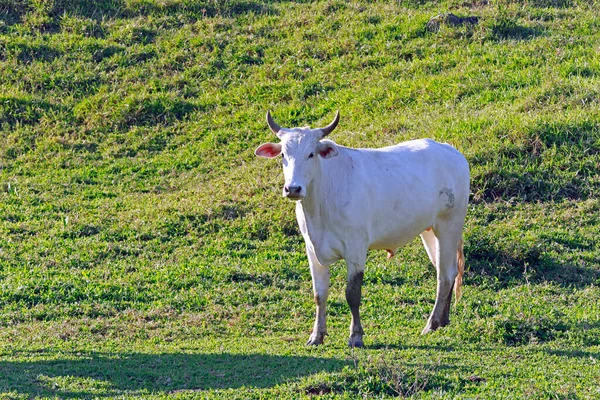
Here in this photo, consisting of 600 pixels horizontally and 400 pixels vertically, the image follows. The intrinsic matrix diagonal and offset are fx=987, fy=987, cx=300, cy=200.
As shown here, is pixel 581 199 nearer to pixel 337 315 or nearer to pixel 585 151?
pixel 585 151

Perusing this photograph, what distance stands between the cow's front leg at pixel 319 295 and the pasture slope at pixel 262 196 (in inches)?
13.5

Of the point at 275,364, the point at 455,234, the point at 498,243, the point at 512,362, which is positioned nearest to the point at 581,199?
the point at 498,243

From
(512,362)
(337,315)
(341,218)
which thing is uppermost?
(341,218)

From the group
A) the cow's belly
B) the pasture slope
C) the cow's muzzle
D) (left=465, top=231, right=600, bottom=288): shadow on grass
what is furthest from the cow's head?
(left=465, top=231, right=600, bottom=288): shadow on grass

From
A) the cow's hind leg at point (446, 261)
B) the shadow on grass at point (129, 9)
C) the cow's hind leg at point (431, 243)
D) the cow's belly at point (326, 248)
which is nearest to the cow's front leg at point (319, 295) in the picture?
the cow's belly at point (326, 248)

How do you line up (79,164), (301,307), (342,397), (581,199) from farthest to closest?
(79,164), (581,199), (301,307), (342,397)

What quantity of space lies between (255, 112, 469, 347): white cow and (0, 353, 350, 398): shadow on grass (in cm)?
104

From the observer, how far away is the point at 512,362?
7.88 metres

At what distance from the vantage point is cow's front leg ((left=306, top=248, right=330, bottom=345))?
358 inches

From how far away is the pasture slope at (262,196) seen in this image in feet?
26.6

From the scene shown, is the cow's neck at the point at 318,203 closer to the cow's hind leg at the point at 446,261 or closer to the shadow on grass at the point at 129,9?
the cow's hind leg at the point at 446,261

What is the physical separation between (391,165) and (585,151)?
4.91 metres

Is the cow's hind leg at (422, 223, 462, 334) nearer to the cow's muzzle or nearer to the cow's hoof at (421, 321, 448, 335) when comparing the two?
the cow's hoof at (421, 321, 448, 335)

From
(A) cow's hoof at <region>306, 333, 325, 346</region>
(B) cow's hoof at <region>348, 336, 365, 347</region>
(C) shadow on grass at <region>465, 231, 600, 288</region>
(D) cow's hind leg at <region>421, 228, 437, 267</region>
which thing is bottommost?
(C) shadow on grass at <region>465, 231, 600, 288</region>
